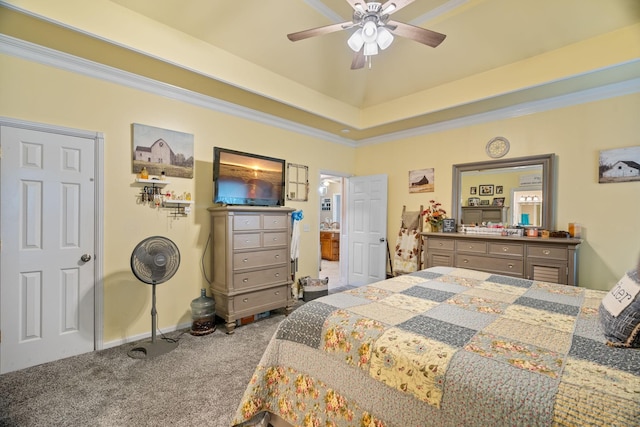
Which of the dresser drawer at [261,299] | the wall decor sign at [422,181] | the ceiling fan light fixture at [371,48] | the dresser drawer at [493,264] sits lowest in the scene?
the dresser drawer at [261,299]

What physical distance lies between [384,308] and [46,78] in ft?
11.2

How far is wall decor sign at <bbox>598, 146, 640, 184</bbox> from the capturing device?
9.61ft

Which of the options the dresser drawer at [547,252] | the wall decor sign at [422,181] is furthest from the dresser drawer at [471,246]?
the wall decor sign at [422,181]

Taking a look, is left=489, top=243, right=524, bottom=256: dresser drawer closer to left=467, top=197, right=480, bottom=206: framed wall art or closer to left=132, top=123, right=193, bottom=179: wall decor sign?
left=467, top=197, right=480, bottom=206: framed wall art

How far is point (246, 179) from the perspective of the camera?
3510 mm

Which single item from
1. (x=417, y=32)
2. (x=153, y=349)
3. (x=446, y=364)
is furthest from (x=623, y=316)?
(x=153, y=349)

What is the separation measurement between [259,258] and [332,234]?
15.2 ft

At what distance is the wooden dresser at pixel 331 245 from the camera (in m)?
7.91

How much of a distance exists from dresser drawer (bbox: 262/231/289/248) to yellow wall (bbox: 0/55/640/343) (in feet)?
2.45

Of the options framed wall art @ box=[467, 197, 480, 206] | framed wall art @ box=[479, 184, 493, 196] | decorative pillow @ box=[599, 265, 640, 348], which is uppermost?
framed wall art @ box=[479, 184, 493, 196]

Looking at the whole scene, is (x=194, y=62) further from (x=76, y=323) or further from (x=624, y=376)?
(x=624, y=376)

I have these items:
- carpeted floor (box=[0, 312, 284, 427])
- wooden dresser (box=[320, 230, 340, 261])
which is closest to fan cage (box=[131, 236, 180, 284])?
carpeted floor (box=[0, 312, 284, 427])

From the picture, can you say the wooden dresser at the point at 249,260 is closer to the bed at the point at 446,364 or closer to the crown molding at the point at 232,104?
the crown molding at the point at 232,104

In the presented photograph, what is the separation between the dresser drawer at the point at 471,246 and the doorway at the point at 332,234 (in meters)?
2.19
